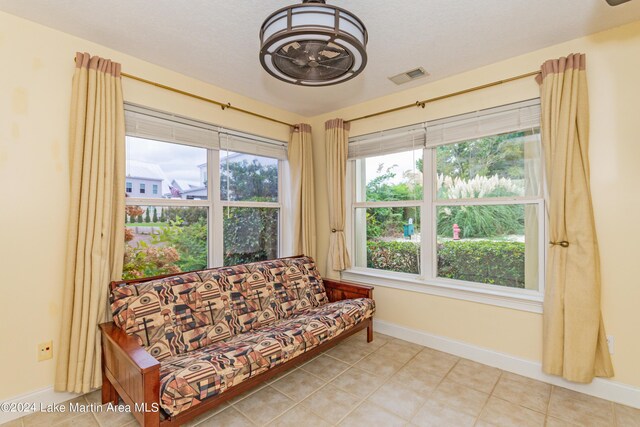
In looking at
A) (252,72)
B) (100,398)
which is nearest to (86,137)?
(252,72)

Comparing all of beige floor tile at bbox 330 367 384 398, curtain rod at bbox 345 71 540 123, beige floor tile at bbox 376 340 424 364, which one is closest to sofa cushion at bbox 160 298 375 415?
beige floor tile at bbox 330 367 384 398

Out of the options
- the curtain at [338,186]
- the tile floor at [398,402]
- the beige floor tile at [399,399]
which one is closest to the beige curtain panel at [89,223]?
the tile floor at [398,402]

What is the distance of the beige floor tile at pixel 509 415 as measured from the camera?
6.05 feet

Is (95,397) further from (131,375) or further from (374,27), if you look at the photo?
(374,27)

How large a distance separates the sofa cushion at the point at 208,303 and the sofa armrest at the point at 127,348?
70 millimetres

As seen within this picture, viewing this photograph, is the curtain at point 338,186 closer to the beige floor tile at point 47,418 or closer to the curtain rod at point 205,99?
the curtain rod at point 205,99

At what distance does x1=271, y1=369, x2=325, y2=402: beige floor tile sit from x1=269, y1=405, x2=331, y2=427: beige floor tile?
5.4 inches

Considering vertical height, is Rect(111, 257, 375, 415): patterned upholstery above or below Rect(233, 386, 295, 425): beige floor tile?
above

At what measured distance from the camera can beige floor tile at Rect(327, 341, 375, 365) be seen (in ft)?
8.81

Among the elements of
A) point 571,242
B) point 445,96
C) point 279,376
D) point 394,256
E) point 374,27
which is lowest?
point 279,376

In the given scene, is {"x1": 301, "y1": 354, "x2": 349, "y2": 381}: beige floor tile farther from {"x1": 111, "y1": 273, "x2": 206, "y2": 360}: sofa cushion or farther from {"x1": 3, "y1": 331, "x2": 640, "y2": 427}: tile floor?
{"x1": 111, "y1": 273, "x2": 206, "y2": 360}: sofa cushion

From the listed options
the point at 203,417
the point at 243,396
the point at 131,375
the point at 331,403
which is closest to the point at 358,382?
the point at 331,403

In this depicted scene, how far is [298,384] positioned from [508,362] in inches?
68.8

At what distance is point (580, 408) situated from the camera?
1980 mm
